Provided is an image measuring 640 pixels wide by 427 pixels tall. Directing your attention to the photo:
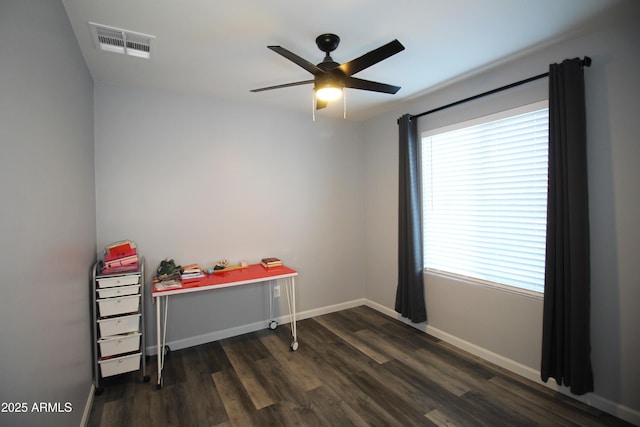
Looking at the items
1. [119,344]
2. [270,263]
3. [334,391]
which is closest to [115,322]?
[119,344]

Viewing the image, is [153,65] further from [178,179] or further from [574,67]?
[574,67]

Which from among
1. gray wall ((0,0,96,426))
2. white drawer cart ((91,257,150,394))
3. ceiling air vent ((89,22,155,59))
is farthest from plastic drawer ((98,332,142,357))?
ceiling air vent ((89,22,155,59))

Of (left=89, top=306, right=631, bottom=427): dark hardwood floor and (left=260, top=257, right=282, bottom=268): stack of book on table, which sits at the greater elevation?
(left=260, top=257, right=282, bottom=268): stack of book on table

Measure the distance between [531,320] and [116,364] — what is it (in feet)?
11.0

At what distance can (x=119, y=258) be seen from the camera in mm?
2494

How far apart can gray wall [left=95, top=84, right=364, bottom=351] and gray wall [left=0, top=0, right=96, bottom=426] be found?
28.0 inches

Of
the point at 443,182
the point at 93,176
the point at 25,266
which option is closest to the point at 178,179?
the point at 93,176

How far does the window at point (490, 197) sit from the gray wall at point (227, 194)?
124 cm

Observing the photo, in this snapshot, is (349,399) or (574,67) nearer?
(574,67)

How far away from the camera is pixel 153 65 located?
2.44m

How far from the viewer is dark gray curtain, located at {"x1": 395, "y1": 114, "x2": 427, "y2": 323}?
3.31 m

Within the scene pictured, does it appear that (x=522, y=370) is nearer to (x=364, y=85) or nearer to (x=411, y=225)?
(x=411, y=225)

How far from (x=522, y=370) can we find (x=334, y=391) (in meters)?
1.59

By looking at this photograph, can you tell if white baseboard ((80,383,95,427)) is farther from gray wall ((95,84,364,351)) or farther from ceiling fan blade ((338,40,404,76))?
ceiling fan blade ((338,40,404,76))
